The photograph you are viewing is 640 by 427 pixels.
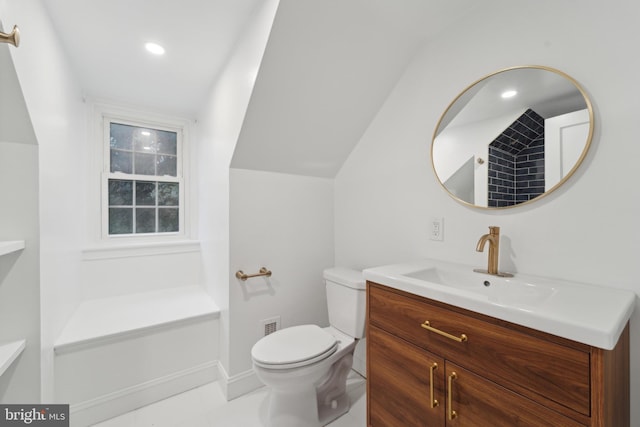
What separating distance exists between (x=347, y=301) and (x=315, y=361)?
0.42 m

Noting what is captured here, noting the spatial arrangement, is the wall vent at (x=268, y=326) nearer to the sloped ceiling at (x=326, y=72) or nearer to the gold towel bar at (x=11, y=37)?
the sloped ceiling at (x=326, y=72)

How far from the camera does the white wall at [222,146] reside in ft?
4.78

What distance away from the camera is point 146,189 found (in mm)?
2572

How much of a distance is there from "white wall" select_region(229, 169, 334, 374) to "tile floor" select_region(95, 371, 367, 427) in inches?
8.0

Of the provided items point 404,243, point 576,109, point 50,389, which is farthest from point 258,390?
point 576,109

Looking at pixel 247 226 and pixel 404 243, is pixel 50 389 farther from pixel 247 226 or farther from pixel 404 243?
pixel 404 243

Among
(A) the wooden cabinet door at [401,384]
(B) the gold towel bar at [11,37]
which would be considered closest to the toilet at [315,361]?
(A) the wooden cabinet door at [401,384]

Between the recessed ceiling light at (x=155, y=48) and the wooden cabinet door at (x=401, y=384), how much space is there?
6.91 feet

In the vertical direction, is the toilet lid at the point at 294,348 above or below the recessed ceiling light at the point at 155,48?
below

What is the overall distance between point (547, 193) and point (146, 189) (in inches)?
119

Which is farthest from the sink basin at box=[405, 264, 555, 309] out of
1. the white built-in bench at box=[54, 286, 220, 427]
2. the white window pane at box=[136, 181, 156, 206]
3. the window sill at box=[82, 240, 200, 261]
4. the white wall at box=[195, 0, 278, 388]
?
the white window pane at box=[136, 181, 156, 206]

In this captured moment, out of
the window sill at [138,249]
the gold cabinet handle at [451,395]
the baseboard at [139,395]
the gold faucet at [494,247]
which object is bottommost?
the baseboard at [139,395]

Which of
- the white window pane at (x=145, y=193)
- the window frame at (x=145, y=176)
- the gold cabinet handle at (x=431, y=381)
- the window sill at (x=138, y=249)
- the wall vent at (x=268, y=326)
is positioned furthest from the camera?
the white window pane at (x=145, y=193)

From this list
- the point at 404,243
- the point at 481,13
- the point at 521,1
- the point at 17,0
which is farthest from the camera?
the point at 404,243
